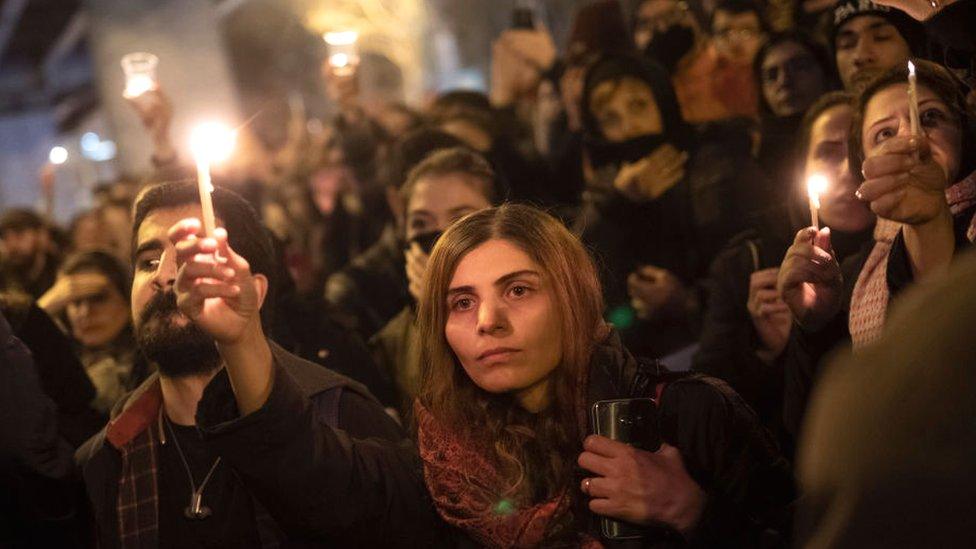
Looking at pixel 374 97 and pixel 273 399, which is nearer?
pixel 273 399

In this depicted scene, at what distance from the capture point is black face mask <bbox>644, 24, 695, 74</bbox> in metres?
5.35

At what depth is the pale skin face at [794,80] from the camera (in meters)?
4.57

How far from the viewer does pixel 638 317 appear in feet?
14.3

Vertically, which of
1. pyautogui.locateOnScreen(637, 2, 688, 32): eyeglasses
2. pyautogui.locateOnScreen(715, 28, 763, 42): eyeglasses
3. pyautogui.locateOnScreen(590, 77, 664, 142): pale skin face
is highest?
pyautogui.locateOnScreen(637, 2, 688, 32): eyeglasses

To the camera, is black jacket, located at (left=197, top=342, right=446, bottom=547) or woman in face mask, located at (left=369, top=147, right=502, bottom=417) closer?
black jacket, located at (left=197, top=342, right=446, bottom=547)

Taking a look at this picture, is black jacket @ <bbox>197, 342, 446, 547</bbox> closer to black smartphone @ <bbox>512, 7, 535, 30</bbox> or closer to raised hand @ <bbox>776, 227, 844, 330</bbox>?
raised hand @ <bbox>776, 227, 844, 330</bbox>

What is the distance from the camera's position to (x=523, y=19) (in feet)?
23.8

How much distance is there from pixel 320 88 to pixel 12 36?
11680 millimetres

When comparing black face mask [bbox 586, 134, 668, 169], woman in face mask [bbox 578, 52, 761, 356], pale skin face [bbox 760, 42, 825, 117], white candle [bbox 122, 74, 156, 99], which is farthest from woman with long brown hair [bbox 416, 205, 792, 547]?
white candle [bbox 122, 74, 156, 99]

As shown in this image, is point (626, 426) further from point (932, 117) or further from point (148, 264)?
point (148, 264)

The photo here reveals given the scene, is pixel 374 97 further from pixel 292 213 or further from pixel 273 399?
pixel 273 399

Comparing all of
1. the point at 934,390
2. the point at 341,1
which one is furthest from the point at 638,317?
the point at 341,1

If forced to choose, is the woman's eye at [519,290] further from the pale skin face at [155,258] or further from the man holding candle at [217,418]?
the pale skin face at [155,258]

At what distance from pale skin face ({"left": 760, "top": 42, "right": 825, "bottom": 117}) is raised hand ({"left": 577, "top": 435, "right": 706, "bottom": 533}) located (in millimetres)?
2661
